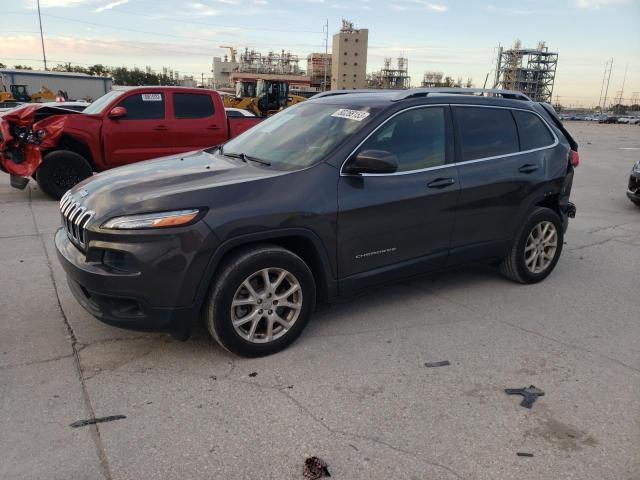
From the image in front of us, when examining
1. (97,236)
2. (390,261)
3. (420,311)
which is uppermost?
(97,236)

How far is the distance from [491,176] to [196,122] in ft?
21.7

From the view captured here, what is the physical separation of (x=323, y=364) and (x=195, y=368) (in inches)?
32.5

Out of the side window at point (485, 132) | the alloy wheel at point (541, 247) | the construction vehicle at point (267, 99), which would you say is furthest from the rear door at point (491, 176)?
the construction vehicle at point (267, 99)

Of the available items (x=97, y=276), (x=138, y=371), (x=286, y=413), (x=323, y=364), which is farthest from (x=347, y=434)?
(x=97, y=276)

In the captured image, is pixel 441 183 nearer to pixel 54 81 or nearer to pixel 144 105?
pixel 144 105

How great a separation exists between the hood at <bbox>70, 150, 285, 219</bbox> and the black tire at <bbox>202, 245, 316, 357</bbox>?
423 mm

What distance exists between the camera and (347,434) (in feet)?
8.95

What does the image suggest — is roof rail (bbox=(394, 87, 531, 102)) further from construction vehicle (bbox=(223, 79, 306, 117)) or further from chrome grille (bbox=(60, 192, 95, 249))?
construction vehicle (bbox=(223, 79, 306, 117))

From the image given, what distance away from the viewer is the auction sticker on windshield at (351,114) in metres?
3.90

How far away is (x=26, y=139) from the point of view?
837 centimetres

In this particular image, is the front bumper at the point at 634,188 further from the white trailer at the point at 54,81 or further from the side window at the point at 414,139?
the white trailer at the point at 54,81

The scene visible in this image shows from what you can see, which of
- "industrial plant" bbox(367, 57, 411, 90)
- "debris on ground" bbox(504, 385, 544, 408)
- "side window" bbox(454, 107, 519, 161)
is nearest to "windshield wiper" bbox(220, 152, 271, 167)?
"side window" bbox(454, 107, 519, 161)

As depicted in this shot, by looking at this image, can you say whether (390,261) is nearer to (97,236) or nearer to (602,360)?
(602,360)

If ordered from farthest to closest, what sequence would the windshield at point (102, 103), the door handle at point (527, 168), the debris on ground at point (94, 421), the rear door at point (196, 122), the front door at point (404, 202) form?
the rear door at point (196, 122)
the windshield at point (102, 103)
the door handle at point (527, 168)
the front door at point (404, 202)
the debris on ground at point (94, 421)
